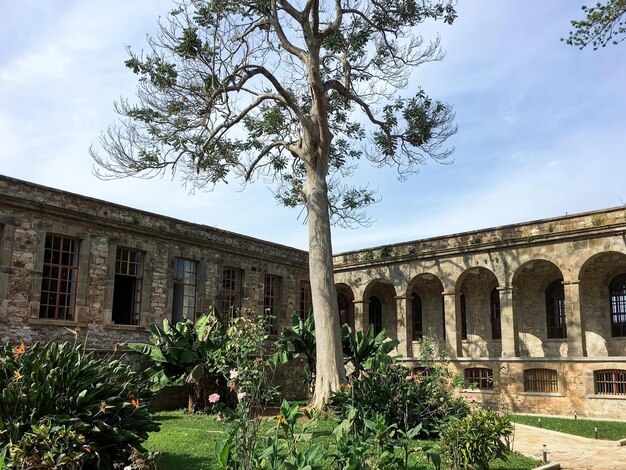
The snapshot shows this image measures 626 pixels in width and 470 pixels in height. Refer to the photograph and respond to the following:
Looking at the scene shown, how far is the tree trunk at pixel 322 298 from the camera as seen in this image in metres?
12.0

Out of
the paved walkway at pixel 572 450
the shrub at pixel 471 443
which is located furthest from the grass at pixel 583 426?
the shrub at pixel 471 443

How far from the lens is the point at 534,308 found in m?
20.7

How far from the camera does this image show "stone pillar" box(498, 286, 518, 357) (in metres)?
18.8

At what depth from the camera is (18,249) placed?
13750mm

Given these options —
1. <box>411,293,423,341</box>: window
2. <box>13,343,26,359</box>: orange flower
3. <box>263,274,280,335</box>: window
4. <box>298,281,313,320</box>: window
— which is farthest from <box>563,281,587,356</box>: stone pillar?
<box>13,343,26,359</box>: orange flower

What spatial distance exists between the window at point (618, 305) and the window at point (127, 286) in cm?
1586

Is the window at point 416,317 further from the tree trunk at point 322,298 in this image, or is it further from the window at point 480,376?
the tree trunk at point 322,298

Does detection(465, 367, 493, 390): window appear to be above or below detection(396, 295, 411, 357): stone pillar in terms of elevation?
below

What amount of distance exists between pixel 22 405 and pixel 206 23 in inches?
384

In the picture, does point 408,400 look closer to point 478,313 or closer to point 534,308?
point 534,308

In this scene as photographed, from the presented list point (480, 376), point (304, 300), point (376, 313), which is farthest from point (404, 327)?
point (376, 313)

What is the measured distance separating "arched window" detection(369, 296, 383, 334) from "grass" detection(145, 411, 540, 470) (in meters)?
15.7

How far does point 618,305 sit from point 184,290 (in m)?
14.9

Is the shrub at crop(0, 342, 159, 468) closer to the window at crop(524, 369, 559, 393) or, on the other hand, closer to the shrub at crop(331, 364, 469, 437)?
the shrub at crop(331, 364, 469, 437)
